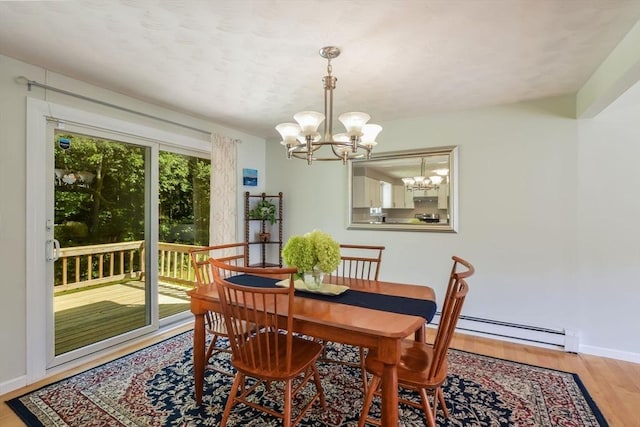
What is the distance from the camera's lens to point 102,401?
2107 mm


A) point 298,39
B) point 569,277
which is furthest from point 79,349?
point 569,277

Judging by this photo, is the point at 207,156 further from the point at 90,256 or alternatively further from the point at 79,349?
the point at 79,349

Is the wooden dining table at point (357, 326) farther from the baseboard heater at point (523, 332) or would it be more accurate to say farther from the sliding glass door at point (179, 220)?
the sliding glass door at point (179, 220)

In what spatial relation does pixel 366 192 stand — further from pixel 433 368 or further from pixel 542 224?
pixel 433 368

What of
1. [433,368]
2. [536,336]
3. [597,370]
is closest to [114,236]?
[433,368]

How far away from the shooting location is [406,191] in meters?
3.59

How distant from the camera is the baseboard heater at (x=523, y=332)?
2.87 meters

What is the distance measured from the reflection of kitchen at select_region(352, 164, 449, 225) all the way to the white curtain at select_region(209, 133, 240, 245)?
59.9 inches

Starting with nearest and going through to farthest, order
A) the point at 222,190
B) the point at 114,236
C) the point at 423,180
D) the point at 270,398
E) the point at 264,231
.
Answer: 1. the point at 270,398
2. the point at 114,236
3. the point at 423,180
4. the point at 222,190
5. the point at 264,231

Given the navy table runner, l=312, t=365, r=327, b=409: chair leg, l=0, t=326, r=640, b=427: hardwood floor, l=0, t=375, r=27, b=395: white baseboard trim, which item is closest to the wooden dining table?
the navy table runner

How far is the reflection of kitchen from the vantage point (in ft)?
11.3

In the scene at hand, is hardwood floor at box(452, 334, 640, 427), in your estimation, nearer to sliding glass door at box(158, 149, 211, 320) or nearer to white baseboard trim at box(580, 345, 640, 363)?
white baseboard trim at box(580, 345, 640, 363)

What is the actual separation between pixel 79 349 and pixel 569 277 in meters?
4.38

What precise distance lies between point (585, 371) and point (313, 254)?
8.02 feet
